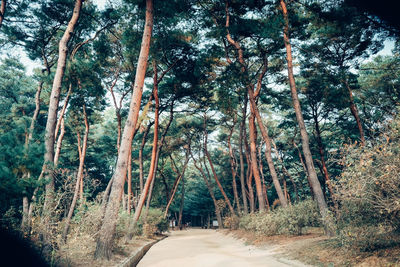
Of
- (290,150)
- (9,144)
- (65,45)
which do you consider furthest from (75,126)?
(290,150)

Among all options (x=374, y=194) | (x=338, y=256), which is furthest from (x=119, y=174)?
(x=374, y=194)

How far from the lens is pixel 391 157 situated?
4.53m

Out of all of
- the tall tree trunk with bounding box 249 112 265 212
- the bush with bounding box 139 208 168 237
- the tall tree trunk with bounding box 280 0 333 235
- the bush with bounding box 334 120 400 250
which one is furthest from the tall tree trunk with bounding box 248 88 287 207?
the bush with bounding box 139 208 168 237

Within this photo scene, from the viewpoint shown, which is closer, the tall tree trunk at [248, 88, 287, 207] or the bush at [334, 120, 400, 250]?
the bush at [334, 120, 400, 250]

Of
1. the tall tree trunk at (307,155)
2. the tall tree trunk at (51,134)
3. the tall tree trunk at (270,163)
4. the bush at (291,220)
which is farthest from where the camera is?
the tall tree trunk at (270,163)

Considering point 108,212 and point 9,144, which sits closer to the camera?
point 9,144

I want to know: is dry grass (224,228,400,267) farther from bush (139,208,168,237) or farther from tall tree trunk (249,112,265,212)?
bush (139,208,168,237)

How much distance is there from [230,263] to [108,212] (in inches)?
147

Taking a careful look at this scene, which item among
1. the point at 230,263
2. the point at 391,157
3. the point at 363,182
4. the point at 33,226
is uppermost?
the point at 391,157

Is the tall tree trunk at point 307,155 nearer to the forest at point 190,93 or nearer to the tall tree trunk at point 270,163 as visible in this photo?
the forest at point 190,93

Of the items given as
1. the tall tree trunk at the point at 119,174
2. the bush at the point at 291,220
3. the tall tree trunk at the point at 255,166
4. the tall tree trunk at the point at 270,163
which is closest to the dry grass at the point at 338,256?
the bush at the point at 291,220

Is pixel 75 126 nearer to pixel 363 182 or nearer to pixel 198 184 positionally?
pixel 363 182

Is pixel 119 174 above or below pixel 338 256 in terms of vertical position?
above

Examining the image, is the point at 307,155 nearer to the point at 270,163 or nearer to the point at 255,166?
the point at 270,163
